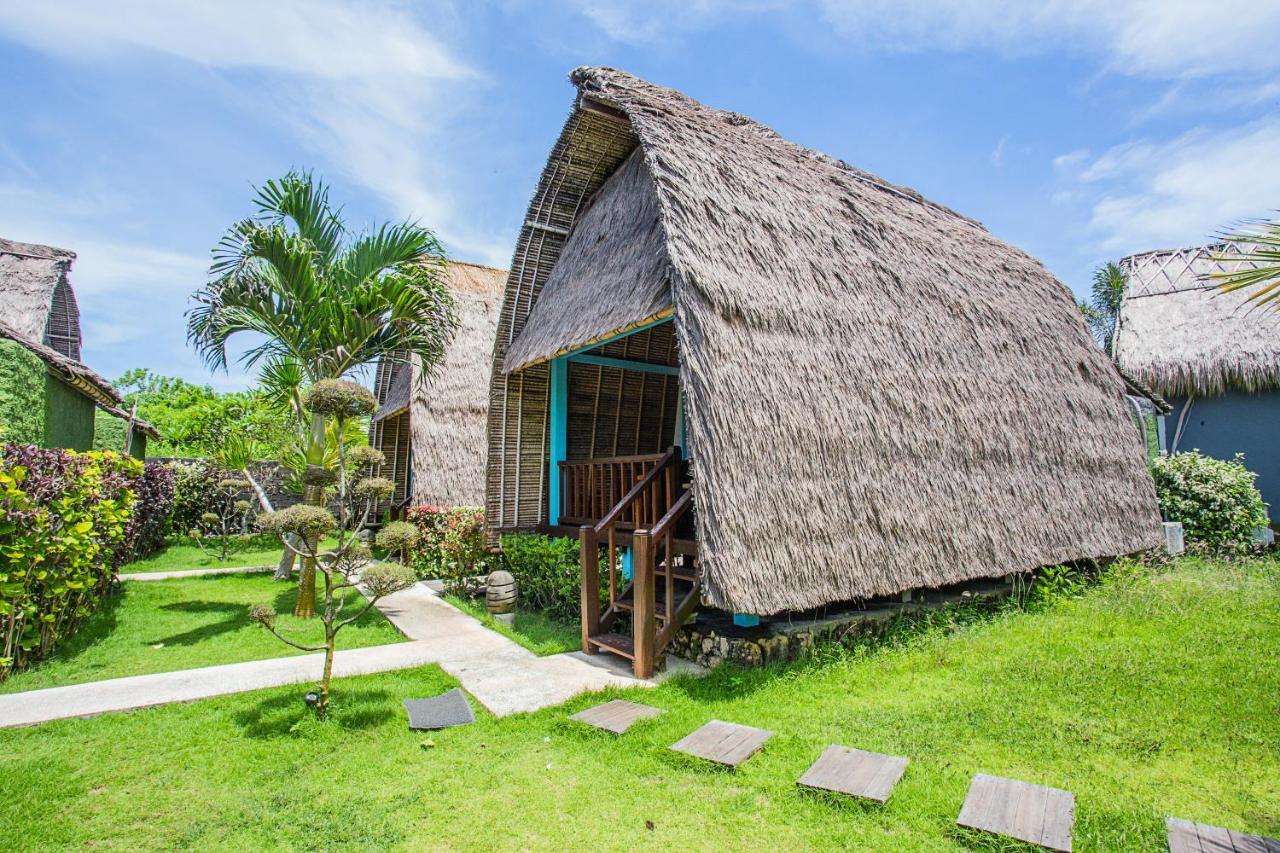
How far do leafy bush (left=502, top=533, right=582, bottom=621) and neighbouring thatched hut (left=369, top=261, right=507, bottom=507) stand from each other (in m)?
3.02

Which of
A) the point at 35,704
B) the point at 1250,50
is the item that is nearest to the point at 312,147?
the point at 35,704

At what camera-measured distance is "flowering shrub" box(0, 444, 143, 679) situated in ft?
15.1

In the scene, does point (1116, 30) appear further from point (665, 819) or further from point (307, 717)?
point (307, 717)

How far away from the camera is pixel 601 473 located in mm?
7270

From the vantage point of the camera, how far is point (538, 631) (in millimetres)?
6637

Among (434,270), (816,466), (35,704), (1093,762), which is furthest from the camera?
(434,270)

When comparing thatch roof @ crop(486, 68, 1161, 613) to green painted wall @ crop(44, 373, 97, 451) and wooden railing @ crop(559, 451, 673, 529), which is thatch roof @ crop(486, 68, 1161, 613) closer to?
wooden railing @ crop(559, 451, 673, 529)

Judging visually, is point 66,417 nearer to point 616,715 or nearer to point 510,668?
point 510,668

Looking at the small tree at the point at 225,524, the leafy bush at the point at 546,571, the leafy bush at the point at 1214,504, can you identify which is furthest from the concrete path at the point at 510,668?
the leafy bush at the point at 1214,504

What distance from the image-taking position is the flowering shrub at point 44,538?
4.59m

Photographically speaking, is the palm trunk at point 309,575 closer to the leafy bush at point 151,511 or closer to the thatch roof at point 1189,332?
the leafy bush at point 151,511

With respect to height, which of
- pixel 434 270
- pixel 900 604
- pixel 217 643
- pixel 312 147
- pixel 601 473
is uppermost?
pixel 312 147


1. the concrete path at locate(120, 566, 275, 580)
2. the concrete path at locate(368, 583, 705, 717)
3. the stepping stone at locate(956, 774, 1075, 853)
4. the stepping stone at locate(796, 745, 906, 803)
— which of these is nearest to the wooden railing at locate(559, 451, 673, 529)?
the concrete path at locate(368, 583, 705, 717)

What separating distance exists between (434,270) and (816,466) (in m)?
5.28
